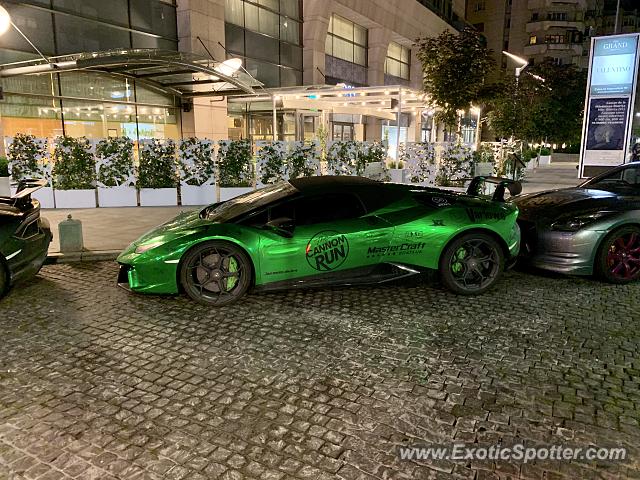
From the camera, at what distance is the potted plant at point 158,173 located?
1336 cm

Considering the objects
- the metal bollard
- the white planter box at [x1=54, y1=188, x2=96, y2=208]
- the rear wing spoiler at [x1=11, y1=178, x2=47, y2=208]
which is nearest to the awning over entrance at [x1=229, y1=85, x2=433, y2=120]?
the white planter box at [x1=54, y1=188, x2=96, y2=208]

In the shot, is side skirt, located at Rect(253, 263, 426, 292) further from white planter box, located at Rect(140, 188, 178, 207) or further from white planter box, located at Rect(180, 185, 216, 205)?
white planter box, located at Rect(140, 188, 178, 207)

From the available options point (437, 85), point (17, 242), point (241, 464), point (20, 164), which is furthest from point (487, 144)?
point (241, 464)

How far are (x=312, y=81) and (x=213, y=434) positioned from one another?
24193 millimetres

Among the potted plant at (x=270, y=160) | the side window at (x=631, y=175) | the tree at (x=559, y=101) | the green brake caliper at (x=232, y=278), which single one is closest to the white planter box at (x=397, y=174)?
the potted plant at (x=270, y=160)

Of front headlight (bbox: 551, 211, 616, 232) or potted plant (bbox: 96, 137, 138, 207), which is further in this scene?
potted plant (bbox: 96, 137, 138, 207)

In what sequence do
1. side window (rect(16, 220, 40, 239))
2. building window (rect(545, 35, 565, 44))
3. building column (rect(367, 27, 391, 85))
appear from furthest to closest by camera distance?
building window (rect(545, 35, 565, 44)), building column (rect(367, 27, 391, 85)), side window (rect(16, 220, 40, 239))

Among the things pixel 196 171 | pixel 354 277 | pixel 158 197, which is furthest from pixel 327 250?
pixel 158 197

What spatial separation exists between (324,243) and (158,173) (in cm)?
910

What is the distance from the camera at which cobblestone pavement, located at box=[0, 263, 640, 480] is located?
3000 mm

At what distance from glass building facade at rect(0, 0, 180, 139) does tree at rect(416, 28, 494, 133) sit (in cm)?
958

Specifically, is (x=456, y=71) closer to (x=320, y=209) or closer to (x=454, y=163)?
(x=454, y=163)

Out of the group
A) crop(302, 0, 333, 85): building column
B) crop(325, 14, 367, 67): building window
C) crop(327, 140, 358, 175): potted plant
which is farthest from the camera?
crop(325, 14, 367, 67): building window

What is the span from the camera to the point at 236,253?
5629 mm
